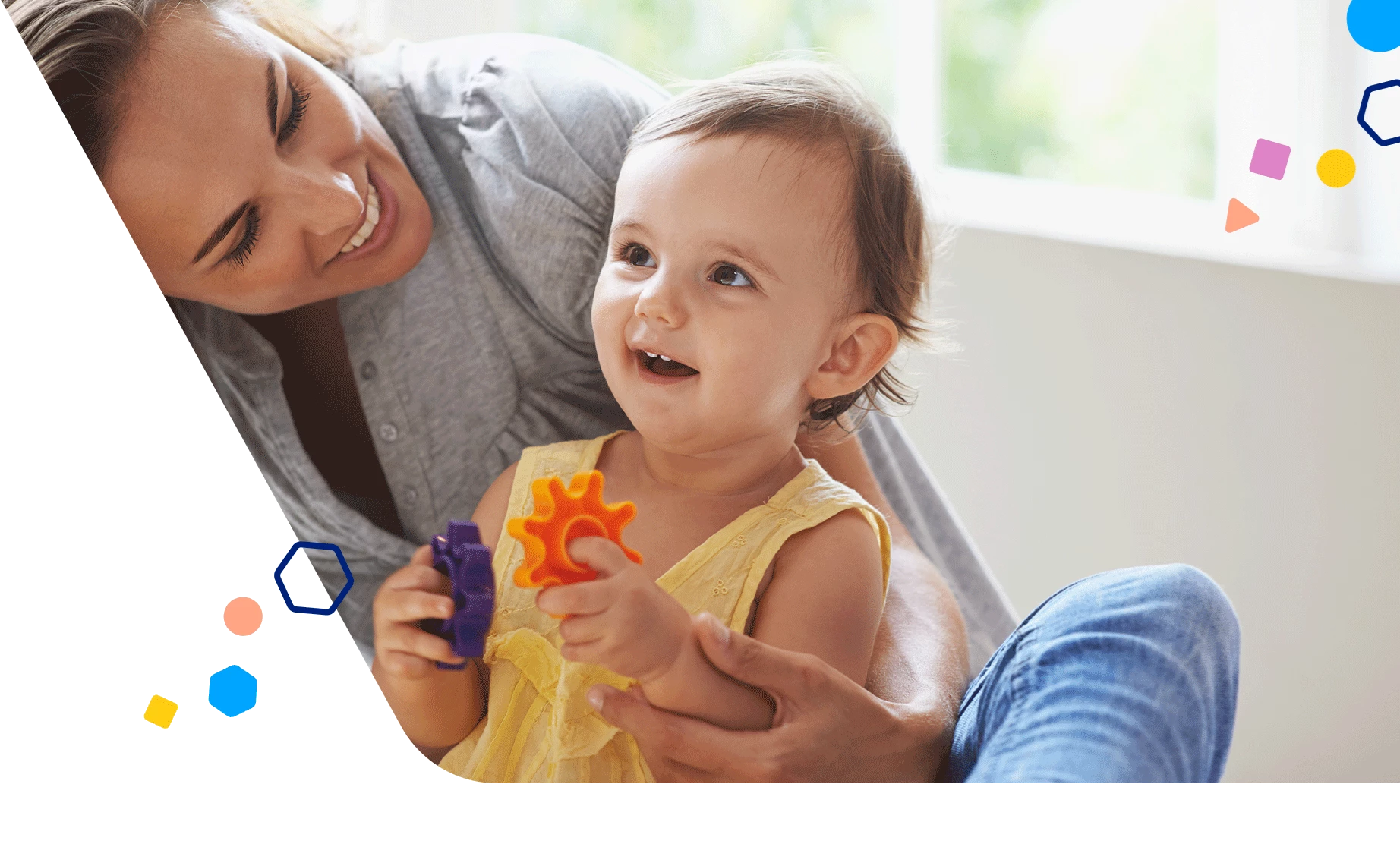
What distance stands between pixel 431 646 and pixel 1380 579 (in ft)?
1.66

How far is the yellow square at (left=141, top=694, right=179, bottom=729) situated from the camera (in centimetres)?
57

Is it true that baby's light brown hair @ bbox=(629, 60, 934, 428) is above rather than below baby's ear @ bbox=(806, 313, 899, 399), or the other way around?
above

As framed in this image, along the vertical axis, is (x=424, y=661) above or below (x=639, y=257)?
below

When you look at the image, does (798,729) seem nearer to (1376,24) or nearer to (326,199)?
(326,199)

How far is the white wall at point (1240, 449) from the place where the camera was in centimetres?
62

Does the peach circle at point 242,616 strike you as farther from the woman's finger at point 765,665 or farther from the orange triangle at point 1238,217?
the orange triangle at point 1238,217

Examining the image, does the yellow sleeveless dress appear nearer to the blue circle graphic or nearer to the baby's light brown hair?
the baby's light brown hair

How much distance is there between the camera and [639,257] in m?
0.57

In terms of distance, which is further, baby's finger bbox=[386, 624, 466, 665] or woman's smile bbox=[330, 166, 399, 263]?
woman's smile bbox=[330, 166, 399, 263]

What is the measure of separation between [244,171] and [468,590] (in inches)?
9.7

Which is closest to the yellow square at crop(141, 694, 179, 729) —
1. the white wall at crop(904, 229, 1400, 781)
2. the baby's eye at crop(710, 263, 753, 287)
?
the baby's eye at crop(710, 263, 753, 287)

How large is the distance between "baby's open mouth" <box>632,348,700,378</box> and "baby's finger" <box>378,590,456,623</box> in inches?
5.8

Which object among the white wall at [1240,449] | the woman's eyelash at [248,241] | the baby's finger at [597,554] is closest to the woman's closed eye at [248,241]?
the woman's eyelash at [248,241]

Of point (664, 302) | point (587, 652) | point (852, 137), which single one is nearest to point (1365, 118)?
point (852, 137)
